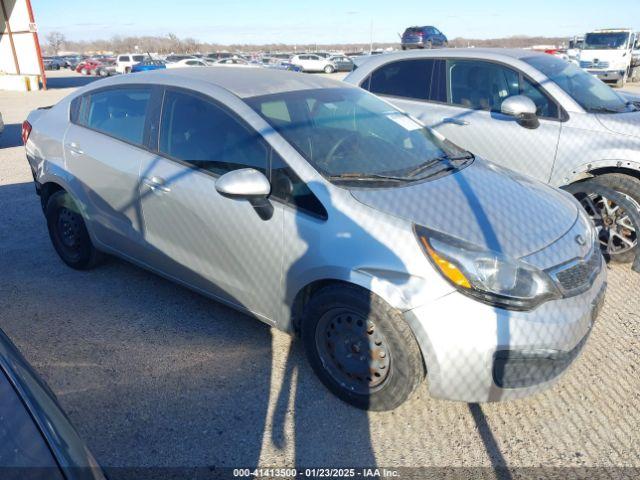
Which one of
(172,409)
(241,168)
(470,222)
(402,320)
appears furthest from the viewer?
(241,168)

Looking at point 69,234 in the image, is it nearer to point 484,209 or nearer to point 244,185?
point 244,185

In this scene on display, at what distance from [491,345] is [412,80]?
384 cm

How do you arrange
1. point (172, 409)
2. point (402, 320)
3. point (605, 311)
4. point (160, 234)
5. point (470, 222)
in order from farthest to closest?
1. point (605, 311)
2. point (160, 234)
3. point (172, 409)
4. point (470, 222)
5. point (402, 320)

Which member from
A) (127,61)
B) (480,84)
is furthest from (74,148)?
(127,61)

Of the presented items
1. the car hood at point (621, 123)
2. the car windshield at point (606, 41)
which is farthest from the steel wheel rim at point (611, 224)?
the car windshield at point (606, 41)

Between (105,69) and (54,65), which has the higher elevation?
(105,69)

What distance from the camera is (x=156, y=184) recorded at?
127 inches

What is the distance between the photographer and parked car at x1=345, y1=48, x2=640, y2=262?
166 inches

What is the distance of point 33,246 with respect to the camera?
482 cm

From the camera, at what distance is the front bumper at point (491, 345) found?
7.36 ft

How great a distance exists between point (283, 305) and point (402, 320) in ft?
2.43

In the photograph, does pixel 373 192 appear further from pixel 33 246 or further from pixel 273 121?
pixel 33 246

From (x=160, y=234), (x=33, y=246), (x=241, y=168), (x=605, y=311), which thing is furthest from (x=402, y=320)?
(x=33, y=246)

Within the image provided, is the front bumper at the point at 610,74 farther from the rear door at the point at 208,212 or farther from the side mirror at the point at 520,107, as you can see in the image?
the rear door at the point at 208,212
